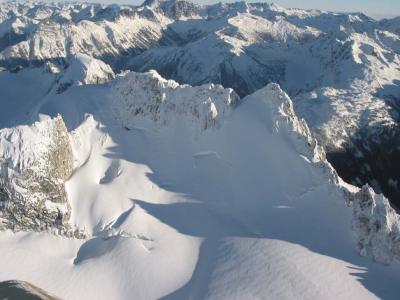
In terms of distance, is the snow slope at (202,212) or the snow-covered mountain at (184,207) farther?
the snow-covered mountain at (184,207)

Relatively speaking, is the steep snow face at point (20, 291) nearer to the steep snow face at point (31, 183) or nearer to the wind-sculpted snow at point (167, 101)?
the steep snow face at point (31, 183)

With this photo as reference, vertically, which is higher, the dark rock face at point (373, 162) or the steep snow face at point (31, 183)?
the steep snow face at point (31, 183)

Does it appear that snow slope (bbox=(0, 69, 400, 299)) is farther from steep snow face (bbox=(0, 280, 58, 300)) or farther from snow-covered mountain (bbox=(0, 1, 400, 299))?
steep snow face (bbox=(0, 280, 58, 300))

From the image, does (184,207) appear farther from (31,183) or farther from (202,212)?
(31,183)

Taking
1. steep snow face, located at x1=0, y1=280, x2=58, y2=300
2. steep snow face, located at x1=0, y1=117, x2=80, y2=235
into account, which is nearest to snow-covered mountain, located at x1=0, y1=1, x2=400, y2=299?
steep snow face, located at x1=0, y1=117, x2=80, y2=235

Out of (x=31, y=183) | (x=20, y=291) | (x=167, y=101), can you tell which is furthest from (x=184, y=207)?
(x=20, y=291)

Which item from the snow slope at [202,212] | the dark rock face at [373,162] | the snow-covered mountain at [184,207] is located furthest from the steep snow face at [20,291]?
the dark rock face at [373,162]
